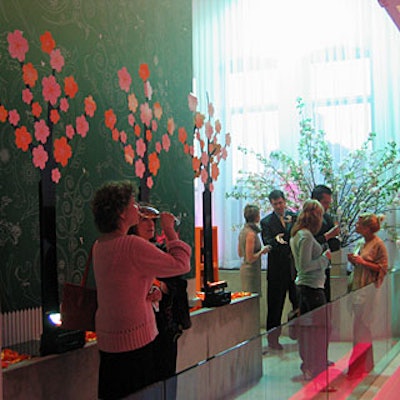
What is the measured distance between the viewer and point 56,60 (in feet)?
11.1

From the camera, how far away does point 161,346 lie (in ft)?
9.84

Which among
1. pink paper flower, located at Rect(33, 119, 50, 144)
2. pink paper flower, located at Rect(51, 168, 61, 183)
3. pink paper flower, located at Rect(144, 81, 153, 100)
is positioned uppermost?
pink paper flower, located at Rect(144, 81, 153, 100)

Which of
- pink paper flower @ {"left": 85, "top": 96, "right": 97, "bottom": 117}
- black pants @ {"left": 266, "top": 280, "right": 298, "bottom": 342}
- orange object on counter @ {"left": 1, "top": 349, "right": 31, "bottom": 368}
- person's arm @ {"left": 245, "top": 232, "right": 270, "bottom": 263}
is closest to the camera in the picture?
orange object on counter @ {"left": 1, "top": 349, "right": 31, "bottom": 368}

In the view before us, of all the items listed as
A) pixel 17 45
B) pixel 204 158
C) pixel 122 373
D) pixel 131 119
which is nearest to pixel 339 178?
pixel 204 158

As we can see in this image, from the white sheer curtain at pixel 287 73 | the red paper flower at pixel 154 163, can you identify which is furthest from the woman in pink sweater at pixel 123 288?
the white sheer curtain at pixel 287 73

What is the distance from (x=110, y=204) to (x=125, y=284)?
0.33 metres

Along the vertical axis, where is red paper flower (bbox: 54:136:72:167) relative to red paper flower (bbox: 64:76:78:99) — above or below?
below

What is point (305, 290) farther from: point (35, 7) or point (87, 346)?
point (35, 7)

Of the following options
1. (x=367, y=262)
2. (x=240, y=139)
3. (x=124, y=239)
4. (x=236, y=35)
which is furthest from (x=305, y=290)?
(x=236, y=35)

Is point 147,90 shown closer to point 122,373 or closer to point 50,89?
point 50,89

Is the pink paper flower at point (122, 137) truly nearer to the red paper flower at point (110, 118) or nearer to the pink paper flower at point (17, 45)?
the red paper flower at point (110, 118)

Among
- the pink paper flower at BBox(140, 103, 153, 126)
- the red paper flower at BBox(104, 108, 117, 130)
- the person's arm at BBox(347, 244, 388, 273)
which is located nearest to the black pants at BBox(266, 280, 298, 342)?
the person's arm at BBox(347, 244, 388, 273)

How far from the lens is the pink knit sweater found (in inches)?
99.6

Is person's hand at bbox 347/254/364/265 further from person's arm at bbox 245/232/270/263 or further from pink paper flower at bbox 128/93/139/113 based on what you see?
pink paper flower at bbox 128/93/139/113
